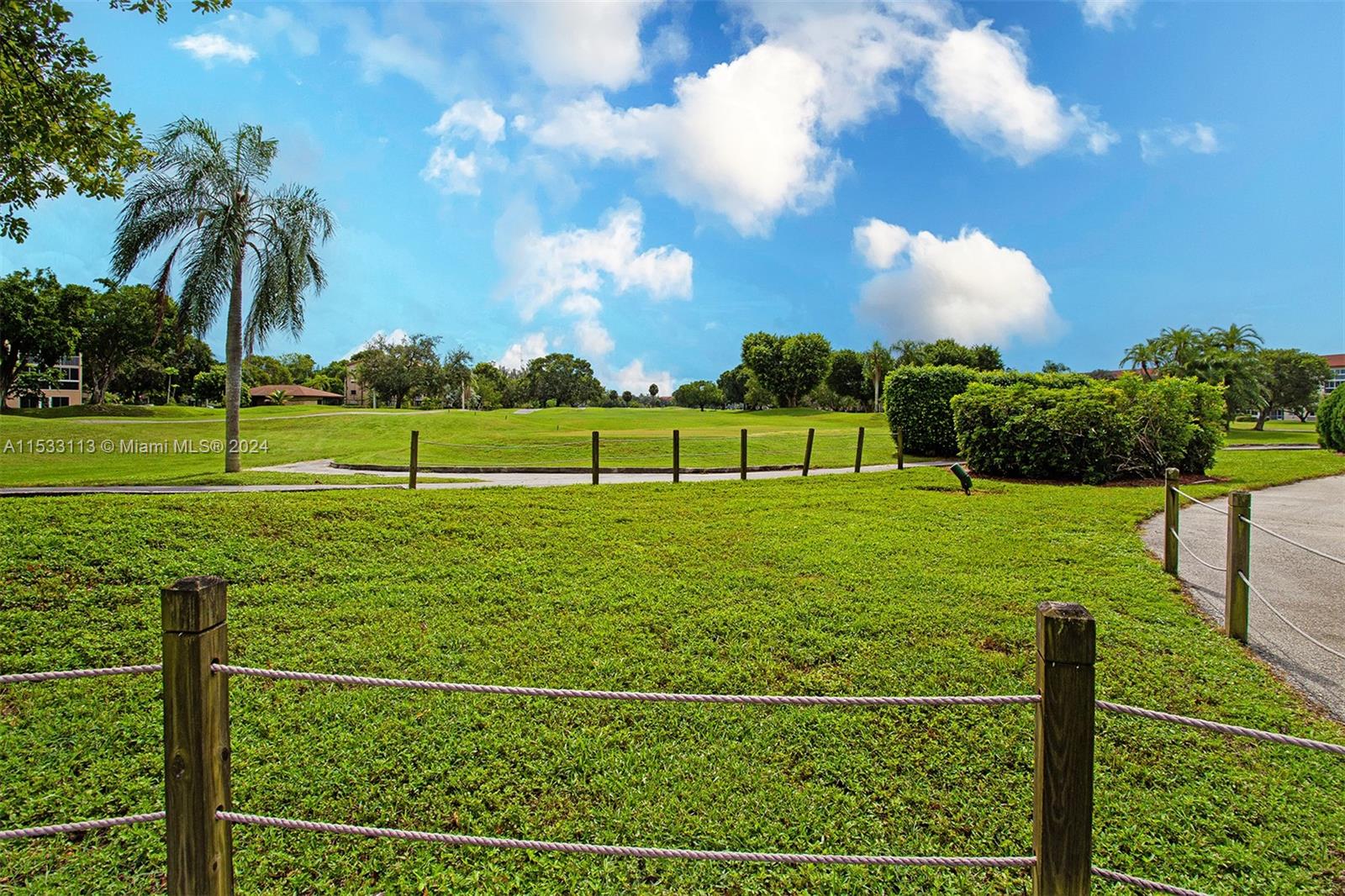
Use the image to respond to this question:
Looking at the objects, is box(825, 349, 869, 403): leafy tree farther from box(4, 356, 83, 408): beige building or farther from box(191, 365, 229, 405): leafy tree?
box(4, 356, 83, 408): beige building

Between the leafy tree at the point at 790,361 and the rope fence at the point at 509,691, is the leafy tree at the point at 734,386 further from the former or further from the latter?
the rope fence at the point at 509,691

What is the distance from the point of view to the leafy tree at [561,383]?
288 ft

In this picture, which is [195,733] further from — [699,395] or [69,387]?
[699,395]

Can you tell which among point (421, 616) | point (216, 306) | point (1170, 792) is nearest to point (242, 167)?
point (216, 306)

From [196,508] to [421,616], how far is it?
14.2 ft

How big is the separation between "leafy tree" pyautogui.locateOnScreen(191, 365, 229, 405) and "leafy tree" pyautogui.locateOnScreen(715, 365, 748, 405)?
6119 cm

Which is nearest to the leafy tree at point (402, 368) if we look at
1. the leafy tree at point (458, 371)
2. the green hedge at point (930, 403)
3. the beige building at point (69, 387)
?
the leafy tree at point (458, 371)

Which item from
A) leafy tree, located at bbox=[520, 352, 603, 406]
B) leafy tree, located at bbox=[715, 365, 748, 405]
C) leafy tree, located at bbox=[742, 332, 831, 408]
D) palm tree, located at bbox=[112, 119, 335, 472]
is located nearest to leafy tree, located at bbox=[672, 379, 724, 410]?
leafy tree, located at bbox=[715, 365, 748, 405]

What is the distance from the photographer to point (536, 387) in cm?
8825

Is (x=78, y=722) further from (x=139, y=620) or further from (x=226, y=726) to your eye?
(x=226, y=726)

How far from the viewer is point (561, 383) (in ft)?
290

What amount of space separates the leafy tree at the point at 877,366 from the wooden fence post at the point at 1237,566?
62810 mm

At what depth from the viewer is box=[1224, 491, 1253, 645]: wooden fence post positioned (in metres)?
5.00

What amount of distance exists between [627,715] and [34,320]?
50.5 metres
